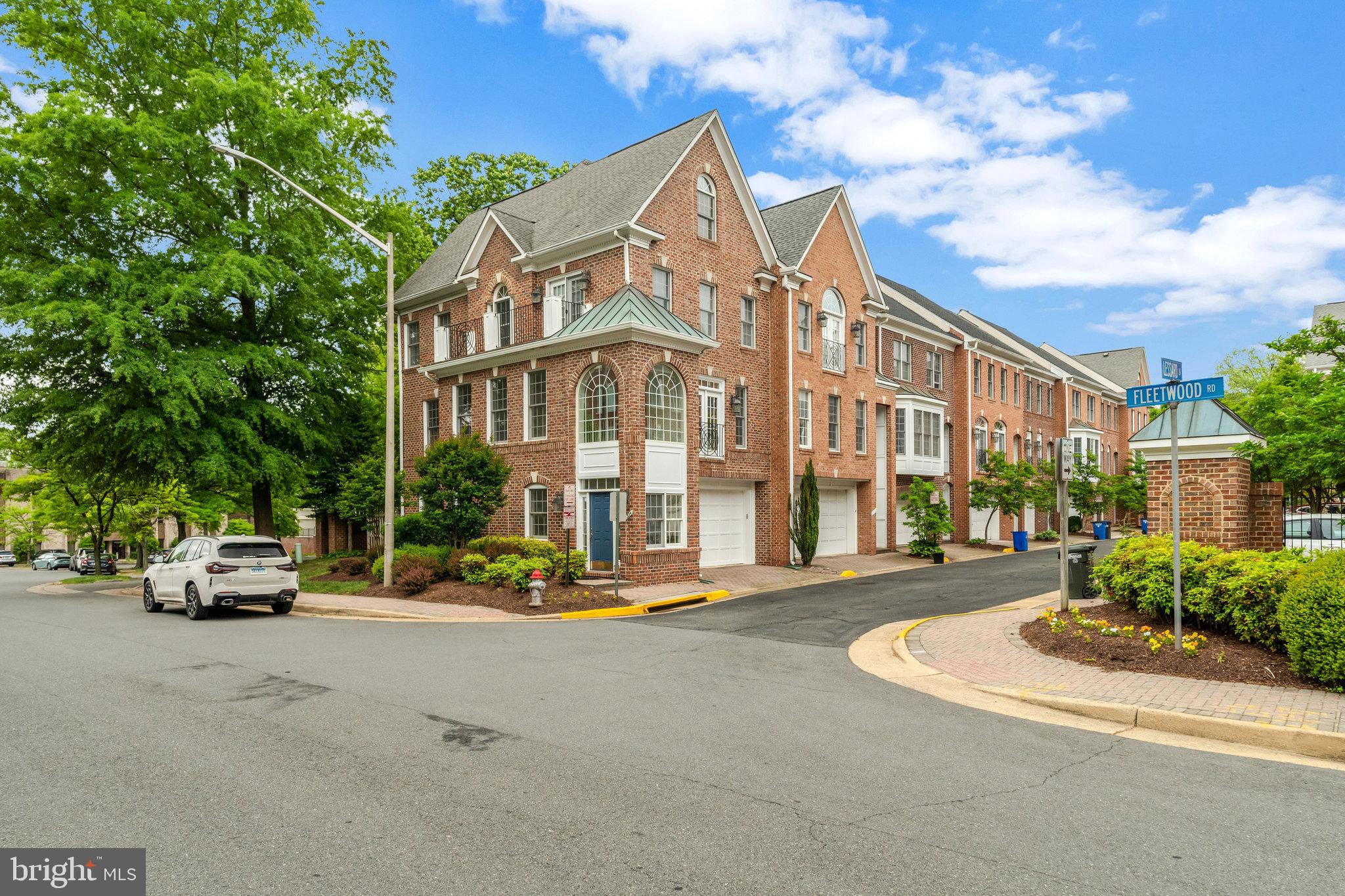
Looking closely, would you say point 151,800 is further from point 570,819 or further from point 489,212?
point 489,212

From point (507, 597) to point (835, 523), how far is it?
15.2 m

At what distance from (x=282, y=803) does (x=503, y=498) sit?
1655 cm

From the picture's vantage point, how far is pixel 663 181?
22172 mm

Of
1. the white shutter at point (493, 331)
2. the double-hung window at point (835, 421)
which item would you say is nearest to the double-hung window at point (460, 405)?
the white shutter at point (493, 331)

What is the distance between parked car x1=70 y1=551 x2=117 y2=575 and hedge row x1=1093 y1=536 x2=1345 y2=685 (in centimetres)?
4478

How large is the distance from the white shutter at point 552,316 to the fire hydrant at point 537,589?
8.36 meters

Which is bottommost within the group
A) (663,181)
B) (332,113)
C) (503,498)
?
(503,498)

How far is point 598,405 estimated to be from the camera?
20.8 m

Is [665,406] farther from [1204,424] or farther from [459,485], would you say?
[1204,424]

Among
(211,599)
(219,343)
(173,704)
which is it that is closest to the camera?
(173,704)

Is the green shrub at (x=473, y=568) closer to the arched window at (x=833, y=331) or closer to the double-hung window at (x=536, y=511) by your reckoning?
the double-hung window at (x=536, y=511)

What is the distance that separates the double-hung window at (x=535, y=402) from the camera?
22922 mm

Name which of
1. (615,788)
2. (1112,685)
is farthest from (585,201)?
(615,788)

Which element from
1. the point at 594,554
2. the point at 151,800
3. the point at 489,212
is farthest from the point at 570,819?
the point at 489,212
